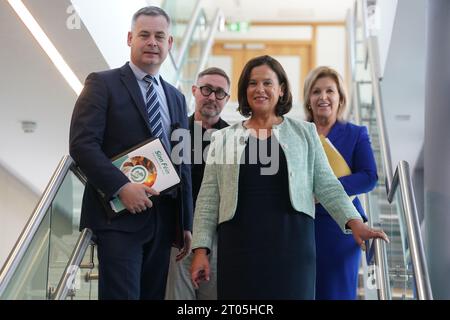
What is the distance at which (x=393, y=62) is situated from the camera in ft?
23.7

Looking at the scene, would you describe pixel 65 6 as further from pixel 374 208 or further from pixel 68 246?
pixel 374 208

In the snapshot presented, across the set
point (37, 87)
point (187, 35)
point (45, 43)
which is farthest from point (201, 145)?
point (187, 35)

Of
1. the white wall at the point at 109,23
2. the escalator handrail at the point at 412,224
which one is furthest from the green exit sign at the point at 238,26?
the escalator handrail at the point at 412,224

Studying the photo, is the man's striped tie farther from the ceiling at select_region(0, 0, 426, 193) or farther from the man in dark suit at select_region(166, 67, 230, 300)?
the ceiling at select_region(0, 0, 426, 193)

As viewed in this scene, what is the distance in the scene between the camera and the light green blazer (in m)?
3.15

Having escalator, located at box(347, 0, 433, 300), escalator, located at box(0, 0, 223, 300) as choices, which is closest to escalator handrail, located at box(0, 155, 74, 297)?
escalator, located at box(0, 0, 223, 300)

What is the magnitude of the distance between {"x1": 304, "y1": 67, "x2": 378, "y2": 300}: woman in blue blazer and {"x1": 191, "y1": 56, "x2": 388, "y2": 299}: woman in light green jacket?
43 cm

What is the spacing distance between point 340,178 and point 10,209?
6.96 meters

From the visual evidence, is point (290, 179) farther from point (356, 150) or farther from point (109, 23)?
point (109, 23)

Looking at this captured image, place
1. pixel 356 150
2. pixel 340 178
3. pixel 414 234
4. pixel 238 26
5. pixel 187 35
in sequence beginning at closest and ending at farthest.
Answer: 1. pixel 414 234
2. pixel 340 178
3. pixel 356 150
4. pixel 187 35
5. pixel 238 26

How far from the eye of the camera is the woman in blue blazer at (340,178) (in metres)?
3.78

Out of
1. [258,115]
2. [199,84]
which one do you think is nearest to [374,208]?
[199,84]

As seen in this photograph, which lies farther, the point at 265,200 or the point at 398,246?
the point at 398,246

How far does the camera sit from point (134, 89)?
11.8ft
